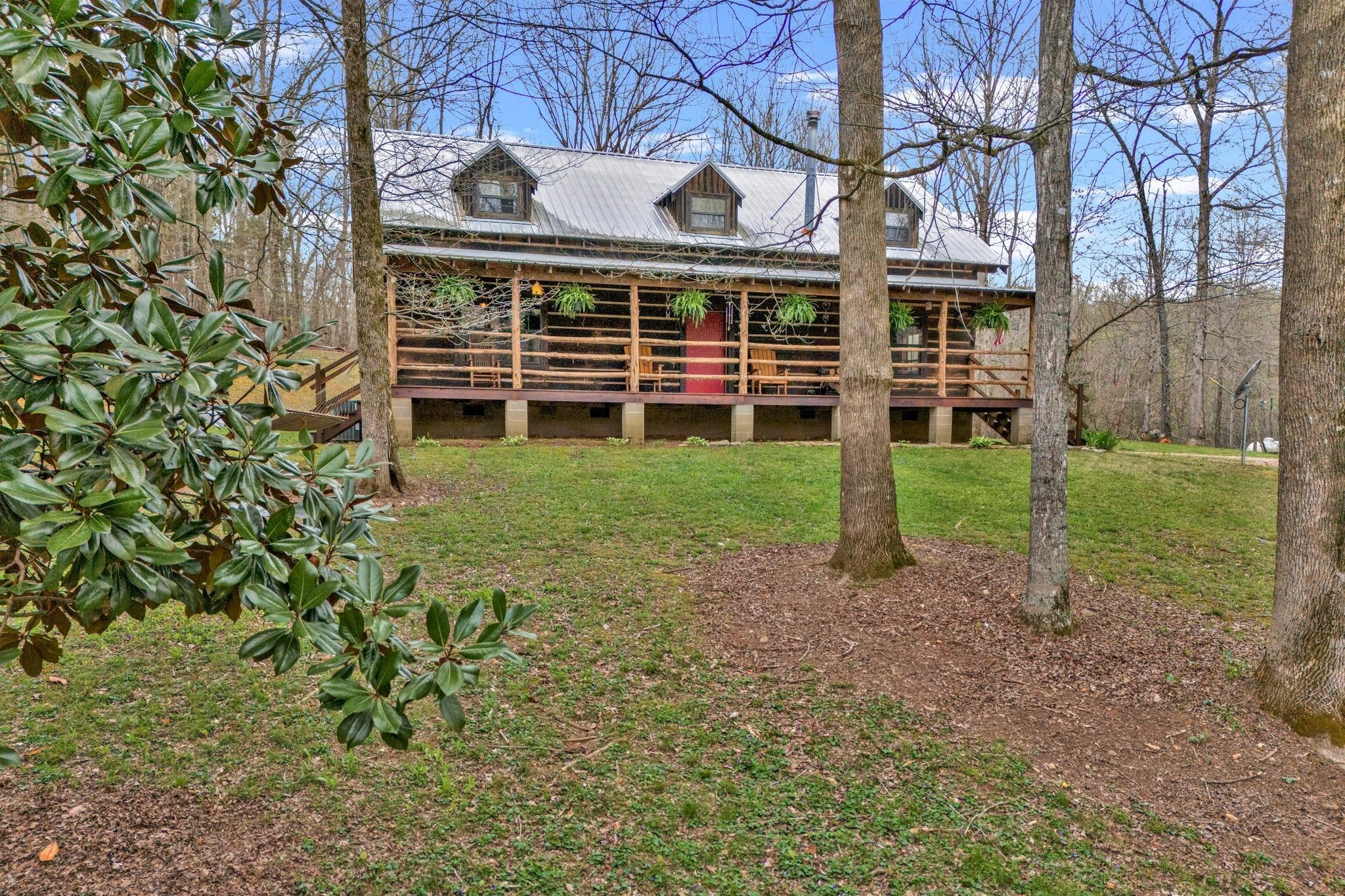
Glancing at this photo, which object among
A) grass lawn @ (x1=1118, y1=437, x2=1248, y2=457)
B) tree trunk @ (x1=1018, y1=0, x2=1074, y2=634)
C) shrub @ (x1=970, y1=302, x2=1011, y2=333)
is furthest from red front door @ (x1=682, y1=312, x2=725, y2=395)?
tree trunk @ (x1=1018, y1=0, x2=1074, y2=634)

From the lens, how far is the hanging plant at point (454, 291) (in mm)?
10906

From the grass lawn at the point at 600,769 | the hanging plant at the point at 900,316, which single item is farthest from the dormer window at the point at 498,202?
the grass lawn at the point at 600,769

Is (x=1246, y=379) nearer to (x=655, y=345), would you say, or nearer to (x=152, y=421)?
(x=655, y=345)

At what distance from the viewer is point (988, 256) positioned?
18422 millimetres

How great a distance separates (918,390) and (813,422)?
10.7 feet

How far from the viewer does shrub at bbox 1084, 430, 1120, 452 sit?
1470cm

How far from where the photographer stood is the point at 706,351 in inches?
680

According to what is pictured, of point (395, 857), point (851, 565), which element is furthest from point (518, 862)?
point (851, 565)

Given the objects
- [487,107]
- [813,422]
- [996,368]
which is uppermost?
[487,107]

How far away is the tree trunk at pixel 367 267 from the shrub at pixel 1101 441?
13160mm

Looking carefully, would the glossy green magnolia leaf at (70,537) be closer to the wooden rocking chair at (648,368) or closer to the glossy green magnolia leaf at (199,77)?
the glossy green magnolia leaf at (199,77)

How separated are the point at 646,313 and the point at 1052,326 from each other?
12.5m

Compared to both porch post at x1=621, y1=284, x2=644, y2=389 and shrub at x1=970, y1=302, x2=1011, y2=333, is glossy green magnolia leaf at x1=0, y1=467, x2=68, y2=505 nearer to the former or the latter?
porch post at x1=621, y1=284, x2=644, y2=389

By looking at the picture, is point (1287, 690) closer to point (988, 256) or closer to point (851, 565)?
point (851, 565)
